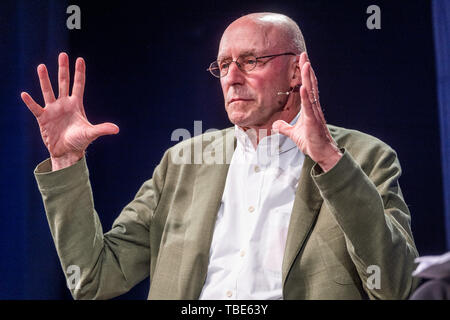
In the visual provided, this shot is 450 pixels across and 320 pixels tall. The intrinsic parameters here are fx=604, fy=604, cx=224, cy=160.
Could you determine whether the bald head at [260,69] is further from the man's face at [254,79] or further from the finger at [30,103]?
the finger at [30,103]

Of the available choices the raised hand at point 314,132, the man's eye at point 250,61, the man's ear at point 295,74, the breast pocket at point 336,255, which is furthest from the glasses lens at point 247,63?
the breast pocket at point 336,255

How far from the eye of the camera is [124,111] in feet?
Result: 7.66

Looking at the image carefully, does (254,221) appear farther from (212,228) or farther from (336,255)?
(336,255)

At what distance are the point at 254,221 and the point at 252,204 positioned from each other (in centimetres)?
6

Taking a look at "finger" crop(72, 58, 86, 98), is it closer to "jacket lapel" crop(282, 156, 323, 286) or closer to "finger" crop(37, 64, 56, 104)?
"finger" crop(37, 64, 56, 104)

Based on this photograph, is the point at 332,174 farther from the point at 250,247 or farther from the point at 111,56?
the point at 111,56

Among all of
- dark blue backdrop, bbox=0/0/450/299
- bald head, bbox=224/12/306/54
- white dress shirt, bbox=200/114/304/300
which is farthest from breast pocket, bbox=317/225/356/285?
bald head, bbox=224/12/306/54

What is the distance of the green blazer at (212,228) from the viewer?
1373 mm

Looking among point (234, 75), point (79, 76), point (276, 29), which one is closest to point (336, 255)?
point (234, 75)

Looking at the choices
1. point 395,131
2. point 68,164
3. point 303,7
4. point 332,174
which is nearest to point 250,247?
point 332,174

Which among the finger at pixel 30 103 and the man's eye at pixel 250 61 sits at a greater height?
the man's eye at pixel 250 61

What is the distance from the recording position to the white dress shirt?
158 centimetres

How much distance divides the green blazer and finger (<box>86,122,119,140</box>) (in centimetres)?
10
